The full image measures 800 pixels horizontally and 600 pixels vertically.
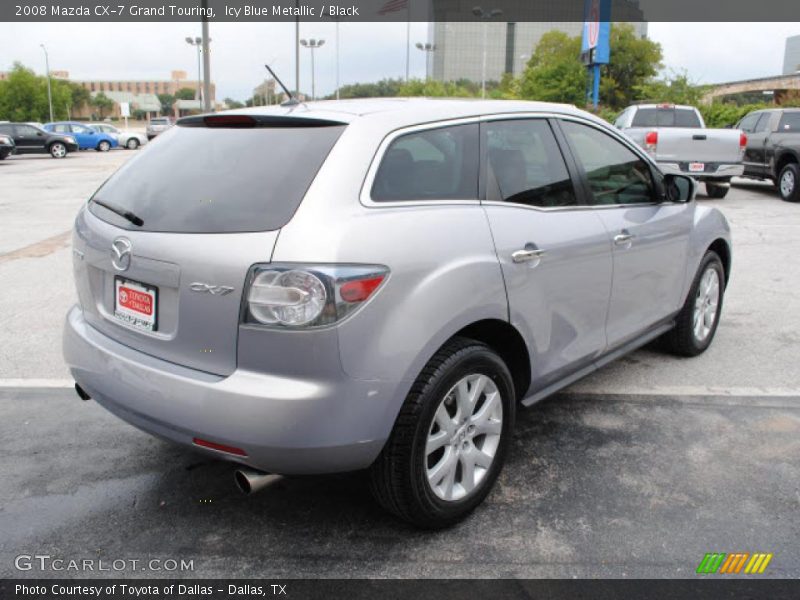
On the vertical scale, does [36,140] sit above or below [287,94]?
below

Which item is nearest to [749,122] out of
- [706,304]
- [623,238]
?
[706,304]

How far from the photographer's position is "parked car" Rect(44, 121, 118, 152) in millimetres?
38594

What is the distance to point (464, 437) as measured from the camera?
288 centimetres

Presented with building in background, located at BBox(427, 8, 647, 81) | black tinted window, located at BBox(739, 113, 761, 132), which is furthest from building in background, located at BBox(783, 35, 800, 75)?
black tinted window, located at BBox(739, 113, 761, 132)

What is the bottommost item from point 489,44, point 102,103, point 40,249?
point 40,249

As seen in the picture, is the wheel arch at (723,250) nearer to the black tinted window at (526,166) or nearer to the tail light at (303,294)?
the black tinted window at (526,166)

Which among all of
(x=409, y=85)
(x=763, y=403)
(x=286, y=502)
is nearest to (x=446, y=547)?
(x=286, y=502)

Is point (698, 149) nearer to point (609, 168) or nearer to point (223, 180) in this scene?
point (609, 168)

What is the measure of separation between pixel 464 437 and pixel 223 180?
4.50ft

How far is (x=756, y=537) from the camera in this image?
282cm

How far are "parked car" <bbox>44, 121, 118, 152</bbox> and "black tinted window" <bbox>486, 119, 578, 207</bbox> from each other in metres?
39.9

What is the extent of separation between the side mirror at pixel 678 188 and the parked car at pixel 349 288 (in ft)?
3.32

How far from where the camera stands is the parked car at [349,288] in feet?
7.84

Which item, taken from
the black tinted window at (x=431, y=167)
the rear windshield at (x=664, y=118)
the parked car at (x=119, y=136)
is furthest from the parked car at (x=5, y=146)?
the black tinted window at (x=431, y=167)
